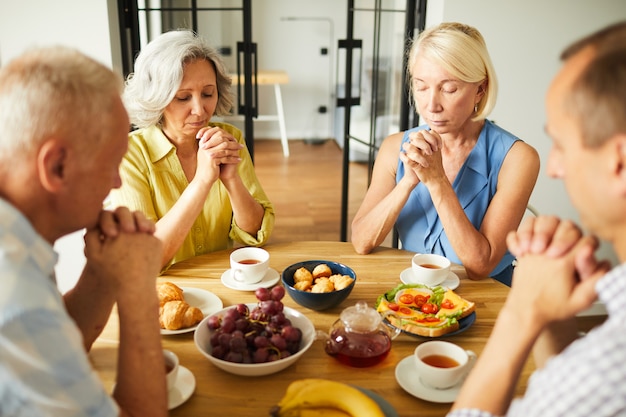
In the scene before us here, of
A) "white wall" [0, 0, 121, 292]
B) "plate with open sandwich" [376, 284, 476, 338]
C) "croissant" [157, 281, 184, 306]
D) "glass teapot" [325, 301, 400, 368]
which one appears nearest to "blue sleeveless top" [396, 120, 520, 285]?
"plate with open sandwich" [376, 284, 476, 338]

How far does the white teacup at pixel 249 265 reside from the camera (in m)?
1.60

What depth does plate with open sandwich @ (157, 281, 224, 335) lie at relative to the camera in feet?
4.46

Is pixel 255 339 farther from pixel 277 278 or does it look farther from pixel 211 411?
pixel 277 278

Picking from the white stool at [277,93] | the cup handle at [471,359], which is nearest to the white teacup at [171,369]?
the cup handle at [471,359]

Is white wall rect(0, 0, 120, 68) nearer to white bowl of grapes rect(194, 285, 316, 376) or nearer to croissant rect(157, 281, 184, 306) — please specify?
croissant rect(157, 281, 184, 306)

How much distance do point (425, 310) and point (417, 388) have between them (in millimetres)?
297

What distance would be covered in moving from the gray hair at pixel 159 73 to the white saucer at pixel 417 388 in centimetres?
Result: 119

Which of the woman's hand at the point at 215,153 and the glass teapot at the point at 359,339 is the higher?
the woman's hand at the point at 215,153

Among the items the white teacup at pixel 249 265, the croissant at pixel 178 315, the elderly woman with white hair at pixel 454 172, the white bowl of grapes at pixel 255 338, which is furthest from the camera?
the elderly woman with white hair at pixel 454 172

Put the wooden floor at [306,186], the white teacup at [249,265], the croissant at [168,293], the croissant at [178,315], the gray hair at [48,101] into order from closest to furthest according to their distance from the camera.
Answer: the gray hair at [48,101] < the croissant at [178,315] < the croissant at [168,293] < the white teacup at [249,265] < the wooden floor at [306,186]

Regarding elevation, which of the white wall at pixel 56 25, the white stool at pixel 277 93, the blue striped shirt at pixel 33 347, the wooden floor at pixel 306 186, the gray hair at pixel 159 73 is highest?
the white wall at pixel 56 25

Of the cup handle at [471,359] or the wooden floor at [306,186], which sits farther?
the wooden floor at [306,186]

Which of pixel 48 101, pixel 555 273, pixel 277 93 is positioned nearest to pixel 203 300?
pixel 48 101

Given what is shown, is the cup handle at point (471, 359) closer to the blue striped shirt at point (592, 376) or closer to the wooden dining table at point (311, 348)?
the wooden dining table at point (311, 348)
